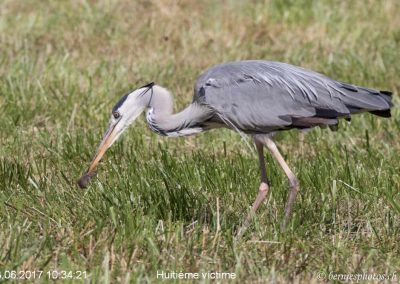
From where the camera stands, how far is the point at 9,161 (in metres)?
6.78

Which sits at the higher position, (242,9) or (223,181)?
(242,9)

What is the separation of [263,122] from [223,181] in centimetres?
56

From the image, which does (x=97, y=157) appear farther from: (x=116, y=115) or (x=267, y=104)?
(x=267, y=104)

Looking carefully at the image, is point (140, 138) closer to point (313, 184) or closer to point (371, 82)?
point (313, 184)

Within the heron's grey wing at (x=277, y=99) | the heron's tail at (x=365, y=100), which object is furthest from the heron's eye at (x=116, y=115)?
A: the heron's tail at (x=365, y=100)

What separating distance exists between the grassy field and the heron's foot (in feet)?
0.19

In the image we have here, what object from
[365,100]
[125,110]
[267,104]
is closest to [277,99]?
[267,104]

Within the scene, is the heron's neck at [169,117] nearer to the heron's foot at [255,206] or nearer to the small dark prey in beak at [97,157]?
the small dark prey in beak at [97,157]

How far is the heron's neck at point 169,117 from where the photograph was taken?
6.04 metres

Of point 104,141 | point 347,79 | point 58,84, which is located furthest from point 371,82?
point 104,141

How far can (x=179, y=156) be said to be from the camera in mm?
7223

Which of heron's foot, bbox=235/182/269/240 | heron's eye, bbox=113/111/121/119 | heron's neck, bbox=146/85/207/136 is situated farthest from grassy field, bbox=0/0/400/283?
heron's eye, bbox=113/111/121/119

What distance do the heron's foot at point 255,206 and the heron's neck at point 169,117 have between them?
56cm

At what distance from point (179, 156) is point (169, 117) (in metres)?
1.10
